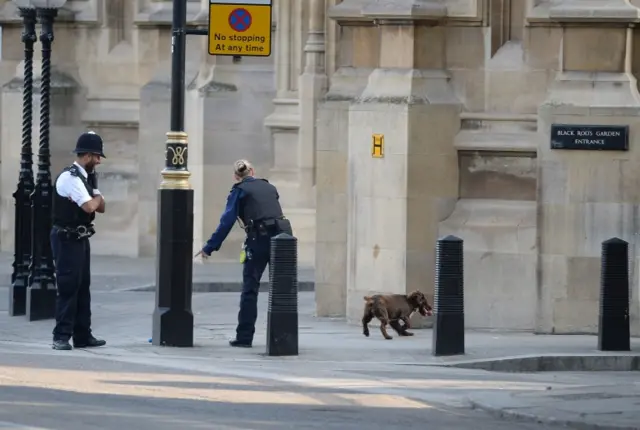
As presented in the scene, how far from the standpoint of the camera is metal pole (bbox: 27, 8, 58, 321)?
814 inches

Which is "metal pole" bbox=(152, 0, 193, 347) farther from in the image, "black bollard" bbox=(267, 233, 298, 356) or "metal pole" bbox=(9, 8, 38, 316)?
"metal pole" bbox=(9, 8, 38, 316)

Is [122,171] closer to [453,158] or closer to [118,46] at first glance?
[118,46]

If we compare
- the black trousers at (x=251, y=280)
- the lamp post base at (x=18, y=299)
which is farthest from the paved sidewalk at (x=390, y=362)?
the black trousers at (x=251, y=280)

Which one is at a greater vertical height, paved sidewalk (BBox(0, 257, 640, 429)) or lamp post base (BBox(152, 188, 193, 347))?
lamp post base (BBox(152, 188, 193, 347))

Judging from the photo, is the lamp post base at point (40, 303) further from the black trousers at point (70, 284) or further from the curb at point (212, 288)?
the curb at point (212, 288)

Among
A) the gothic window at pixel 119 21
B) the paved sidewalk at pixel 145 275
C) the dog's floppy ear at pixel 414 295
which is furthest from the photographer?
the gothic window at pixel 119 21

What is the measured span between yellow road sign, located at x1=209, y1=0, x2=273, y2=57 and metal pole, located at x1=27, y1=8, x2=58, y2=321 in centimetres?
348

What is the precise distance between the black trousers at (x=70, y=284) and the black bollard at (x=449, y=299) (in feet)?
9.45

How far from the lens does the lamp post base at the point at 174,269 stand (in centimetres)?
1789

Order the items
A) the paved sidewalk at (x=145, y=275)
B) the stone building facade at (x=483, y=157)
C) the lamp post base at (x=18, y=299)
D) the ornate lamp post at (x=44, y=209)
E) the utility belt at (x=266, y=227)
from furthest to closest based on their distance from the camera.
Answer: the paved sidewalk at (x=145, y=275) → the lamp post base at (x=18, y=299) → the ornate lamp post at (x=44, y=209) → the stone building facade at (x=483, y=157) → the utility belt at (x=266, y=227)

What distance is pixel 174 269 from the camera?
18.0m

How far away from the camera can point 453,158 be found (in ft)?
65.6

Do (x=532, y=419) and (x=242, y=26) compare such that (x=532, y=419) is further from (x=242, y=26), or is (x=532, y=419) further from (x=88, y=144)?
(x=242, y=26)

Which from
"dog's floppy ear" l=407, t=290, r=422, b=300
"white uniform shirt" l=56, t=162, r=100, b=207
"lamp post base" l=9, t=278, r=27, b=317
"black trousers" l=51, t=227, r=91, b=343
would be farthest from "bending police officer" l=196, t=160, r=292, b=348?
"lamp post base" l=9, t=278, r=27, b=317
